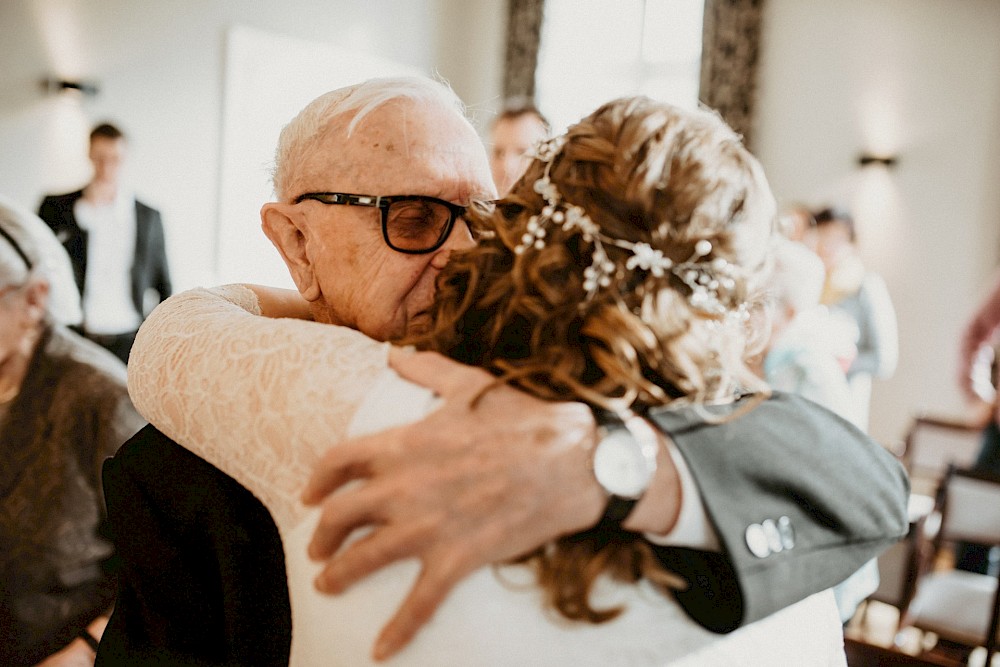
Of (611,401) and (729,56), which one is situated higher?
(729,56)

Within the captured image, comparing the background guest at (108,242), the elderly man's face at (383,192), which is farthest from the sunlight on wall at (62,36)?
the elderly man's face at (383,192)

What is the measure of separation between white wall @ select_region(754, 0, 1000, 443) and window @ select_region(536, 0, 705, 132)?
36.4 inches

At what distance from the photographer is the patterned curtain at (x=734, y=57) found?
6.99 m

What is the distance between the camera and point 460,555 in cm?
66

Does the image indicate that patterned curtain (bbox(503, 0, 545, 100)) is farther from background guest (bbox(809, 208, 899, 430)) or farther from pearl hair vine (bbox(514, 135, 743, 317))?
pearl hair vine (bbox(514, 135, 743, 317))

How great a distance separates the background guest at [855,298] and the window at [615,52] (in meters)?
2.59

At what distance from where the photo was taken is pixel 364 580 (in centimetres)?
70

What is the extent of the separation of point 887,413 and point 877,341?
1.33 meters

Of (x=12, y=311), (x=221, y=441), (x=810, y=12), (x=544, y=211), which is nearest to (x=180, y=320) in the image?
(x=221, y=441)

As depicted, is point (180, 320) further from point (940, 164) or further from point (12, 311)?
point (940, 164)

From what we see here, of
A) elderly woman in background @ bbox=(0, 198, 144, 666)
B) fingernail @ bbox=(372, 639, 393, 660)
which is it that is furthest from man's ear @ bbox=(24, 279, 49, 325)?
fingernail @ bbox=(372, 639, 393, 660)

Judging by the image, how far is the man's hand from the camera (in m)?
0.66

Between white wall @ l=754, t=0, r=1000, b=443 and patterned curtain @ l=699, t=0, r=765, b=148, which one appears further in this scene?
patterned curtain @ l=699, t=0, r=765, b=148

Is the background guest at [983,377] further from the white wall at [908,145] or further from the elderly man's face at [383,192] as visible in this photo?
the elderly man's face at [383,192]
